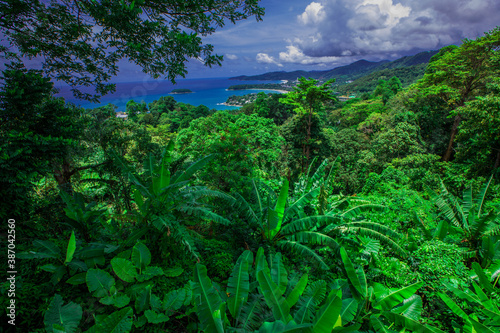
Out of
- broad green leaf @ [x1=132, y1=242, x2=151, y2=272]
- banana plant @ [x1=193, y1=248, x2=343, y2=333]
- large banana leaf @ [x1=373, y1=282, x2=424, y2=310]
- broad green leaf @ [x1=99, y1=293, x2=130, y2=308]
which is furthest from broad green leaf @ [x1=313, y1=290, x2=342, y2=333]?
broad green leaf @ [x1=132, y1=242, x2=151, y2=272]

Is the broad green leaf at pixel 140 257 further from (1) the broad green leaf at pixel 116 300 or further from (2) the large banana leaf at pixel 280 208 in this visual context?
(2) the large banana leaf at pixel 280 208

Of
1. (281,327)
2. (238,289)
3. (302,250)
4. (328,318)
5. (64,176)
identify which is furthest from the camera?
(64,176)

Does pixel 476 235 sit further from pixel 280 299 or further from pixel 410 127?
pixel 410 127

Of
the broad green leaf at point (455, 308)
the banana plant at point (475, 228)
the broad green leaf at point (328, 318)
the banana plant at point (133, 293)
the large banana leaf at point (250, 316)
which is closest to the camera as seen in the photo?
the broad green leaf at point (328, 318)

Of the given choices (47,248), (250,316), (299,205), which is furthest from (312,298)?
(47,248)

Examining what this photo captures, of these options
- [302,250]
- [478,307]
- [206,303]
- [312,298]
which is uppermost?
[206,303]

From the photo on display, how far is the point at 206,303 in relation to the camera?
251 cm

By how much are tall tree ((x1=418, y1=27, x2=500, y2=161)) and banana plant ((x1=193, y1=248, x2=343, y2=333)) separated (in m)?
17.9

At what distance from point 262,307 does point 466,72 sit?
66.1 feet

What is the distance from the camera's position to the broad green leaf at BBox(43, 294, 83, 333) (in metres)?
2.25

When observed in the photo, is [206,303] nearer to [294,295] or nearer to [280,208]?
[294,295]

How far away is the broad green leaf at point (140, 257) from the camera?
10.5ft

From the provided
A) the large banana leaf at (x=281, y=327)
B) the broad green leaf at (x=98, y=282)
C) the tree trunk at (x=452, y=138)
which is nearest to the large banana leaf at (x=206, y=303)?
the large banana leaf at (x=281, y=327)

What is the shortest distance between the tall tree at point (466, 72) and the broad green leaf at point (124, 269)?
1966cm
